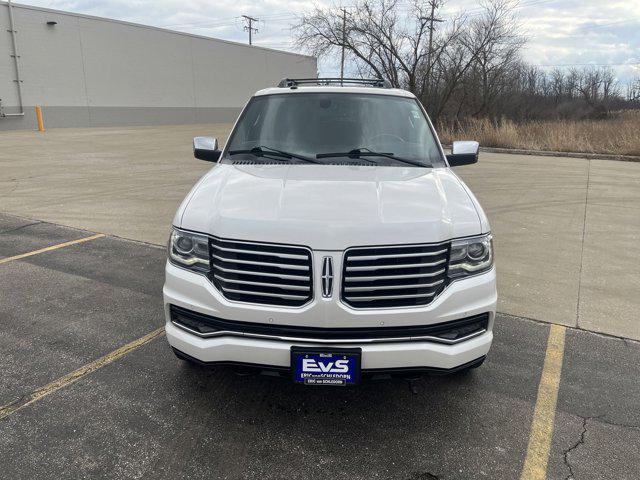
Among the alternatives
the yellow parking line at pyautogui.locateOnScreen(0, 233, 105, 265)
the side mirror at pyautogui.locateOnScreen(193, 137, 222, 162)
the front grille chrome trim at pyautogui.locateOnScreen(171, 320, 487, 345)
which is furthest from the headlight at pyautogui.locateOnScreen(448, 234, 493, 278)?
the yellow parking line at pyautogui.locateOnScreen(0, 233, 105, 265)

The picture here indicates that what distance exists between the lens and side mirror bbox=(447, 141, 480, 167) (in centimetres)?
411

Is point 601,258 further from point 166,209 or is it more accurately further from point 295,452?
point 166,209

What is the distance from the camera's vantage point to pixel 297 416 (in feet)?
9.37

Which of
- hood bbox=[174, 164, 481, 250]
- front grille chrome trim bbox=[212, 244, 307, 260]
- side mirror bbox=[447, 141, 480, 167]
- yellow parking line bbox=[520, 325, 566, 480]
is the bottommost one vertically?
yellow parking line bbox=[520, 325, 566, 480]

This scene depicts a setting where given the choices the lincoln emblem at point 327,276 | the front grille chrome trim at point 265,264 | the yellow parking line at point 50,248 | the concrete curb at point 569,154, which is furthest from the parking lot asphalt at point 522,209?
the front grille chrome trim at point 265,264

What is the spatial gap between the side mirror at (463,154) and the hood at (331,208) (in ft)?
3.00

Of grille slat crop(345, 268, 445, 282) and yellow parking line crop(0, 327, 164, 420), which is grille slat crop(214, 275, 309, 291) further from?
yellow parking line crop(0, 327, 164, 420)

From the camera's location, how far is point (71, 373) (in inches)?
129

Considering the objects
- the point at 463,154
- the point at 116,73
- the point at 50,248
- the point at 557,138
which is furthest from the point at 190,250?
the point at 116,73

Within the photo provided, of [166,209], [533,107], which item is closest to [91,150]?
[166,209]

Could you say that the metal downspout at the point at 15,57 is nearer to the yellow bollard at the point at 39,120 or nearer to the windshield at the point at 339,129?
the yellow bollard at the point at 39,120

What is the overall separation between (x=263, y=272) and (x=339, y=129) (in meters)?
1.81

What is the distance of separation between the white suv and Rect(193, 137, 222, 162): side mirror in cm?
132

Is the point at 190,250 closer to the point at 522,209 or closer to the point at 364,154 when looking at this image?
the point at 364,154
